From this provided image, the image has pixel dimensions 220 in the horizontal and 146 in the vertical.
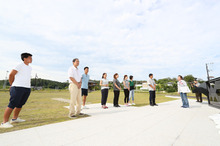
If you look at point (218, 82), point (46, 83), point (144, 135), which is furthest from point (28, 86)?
point (46, 83)

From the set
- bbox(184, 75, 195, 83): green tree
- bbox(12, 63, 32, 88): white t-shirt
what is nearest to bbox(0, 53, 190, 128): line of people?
bbox(12, 63, 32, 88): white t-shirt

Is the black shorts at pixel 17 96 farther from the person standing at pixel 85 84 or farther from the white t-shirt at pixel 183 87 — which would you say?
the white t-shirt at pixel 183 87

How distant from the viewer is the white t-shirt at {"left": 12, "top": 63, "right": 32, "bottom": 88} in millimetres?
2725

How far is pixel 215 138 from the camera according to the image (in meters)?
1.86

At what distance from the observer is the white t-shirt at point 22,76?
2.73 meters

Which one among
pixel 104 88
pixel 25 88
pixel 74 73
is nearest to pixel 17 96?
pixel 25 88

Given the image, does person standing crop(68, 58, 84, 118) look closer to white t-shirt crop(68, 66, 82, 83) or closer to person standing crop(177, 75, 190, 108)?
white t-shirt crop(68, 66, 82, 83)

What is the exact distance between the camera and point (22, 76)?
9.23ft

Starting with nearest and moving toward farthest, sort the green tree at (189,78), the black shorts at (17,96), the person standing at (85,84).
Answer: the black shorts at (17,96) < the person standing at (85,84) < the green tree at (189,78)

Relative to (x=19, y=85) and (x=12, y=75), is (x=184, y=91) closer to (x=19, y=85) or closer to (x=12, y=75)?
(x=19, y=85)

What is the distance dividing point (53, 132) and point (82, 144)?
32.3 inches

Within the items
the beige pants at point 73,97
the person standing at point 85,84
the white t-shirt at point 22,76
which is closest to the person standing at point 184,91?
the person standing at point 85,84

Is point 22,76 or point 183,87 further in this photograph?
point 183,87

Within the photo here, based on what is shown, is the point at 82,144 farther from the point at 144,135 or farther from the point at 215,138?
the point at 215,138
